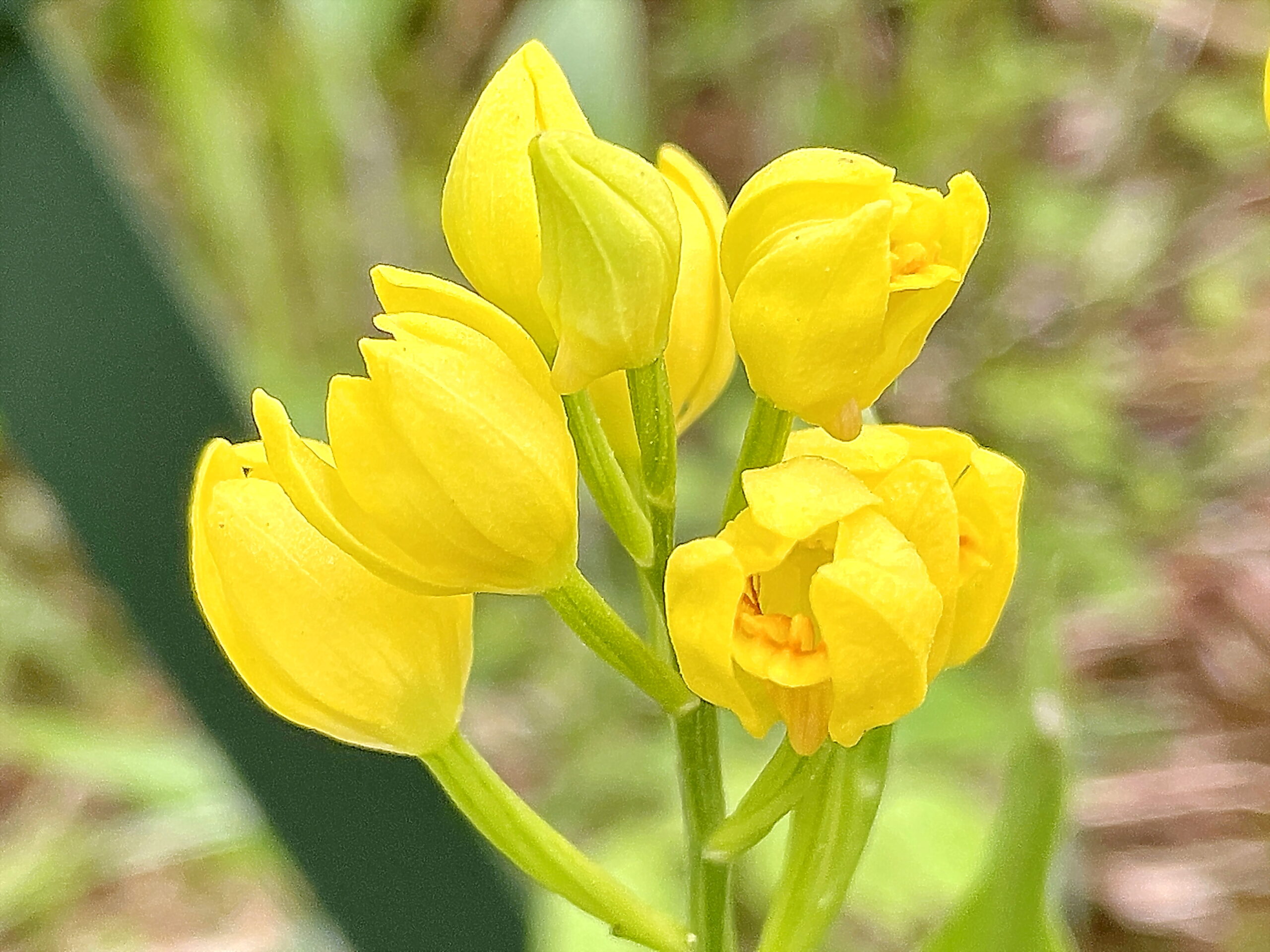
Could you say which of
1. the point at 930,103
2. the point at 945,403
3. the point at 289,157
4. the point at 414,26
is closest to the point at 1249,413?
the point at 945,403

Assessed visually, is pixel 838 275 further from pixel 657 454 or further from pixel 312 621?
pixel 312 621

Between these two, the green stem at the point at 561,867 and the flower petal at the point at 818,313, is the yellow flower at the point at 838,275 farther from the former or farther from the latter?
the green stem at the point at 561,867

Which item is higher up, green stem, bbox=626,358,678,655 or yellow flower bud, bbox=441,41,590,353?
yellow flower bud, bbox=441,41,590,353

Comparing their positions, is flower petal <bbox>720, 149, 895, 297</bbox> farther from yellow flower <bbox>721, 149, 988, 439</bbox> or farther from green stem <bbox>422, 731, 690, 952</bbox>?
green stem <bbox>422, 731, 690, 952</bbox>

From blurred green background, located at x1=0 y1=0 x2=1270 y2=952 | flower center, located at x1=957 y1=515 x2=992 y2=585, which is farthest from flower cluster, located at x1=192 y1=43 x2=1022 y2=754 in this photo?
blurred green background, located at x1=0 y1=0 x2=1270 y2=952

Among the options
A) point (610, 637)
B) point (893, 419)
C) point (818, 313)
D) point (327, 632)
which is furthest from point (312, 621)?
point (893, 419)

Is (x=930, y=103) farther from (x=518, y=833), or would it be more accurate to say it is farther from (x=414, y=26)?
(x=518, y=833)
